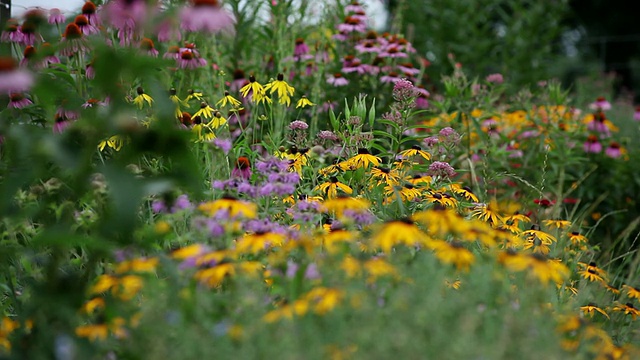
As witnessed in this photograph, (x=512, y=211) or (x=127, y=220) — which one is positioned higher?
(x=127, y=220)

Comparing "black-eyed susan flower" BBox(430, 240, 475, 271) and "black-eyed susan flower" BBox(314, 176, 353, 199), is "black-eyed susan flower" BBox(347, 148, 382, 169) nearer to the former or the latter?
"black-eyed susan flower" BBox(314, 176, 353, 199)

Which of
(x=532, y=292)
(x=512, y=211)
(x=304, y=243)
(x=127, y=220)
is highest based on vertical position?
(x=127, y=220)

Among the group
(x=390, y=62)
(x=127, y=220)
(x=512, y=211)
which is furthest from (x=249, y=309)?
(x=390, y=62)

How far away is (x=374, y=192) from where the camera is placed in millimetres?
2859

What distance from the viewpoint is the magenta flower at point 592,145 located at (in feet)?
14.7

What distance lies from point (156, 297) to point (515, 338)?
Answer: 2.47 ft

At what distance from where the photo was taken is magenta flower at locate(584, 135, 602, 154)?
4.47 meters

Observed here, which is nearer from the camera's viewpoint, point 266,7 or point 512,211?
point 512,211

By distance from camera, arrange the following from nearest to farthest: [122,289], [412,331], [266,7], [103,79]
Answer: [412,331]
[103,79]
[122,289]
[266,7]

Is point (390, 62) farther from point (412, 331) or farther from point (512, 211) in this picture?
point (412, 331)

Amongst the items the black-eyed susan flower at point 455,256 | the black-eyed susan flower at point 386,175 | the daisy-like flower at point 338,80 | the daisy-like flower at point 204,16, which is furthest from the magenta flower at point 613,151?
the daisy-like flower at point 204,16

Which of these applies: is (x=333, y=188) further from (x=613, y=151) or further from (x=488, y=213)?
(x=613, y=151)

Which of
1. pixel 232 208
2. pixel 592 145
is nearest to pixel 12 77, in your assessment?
pixel 232 208

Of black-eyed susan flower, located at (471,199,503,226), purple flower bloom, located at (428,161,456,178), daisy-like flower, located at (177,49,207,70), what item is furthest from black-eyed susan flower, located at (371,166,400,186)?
daisy-like flower, located at (177,49,207,70)
